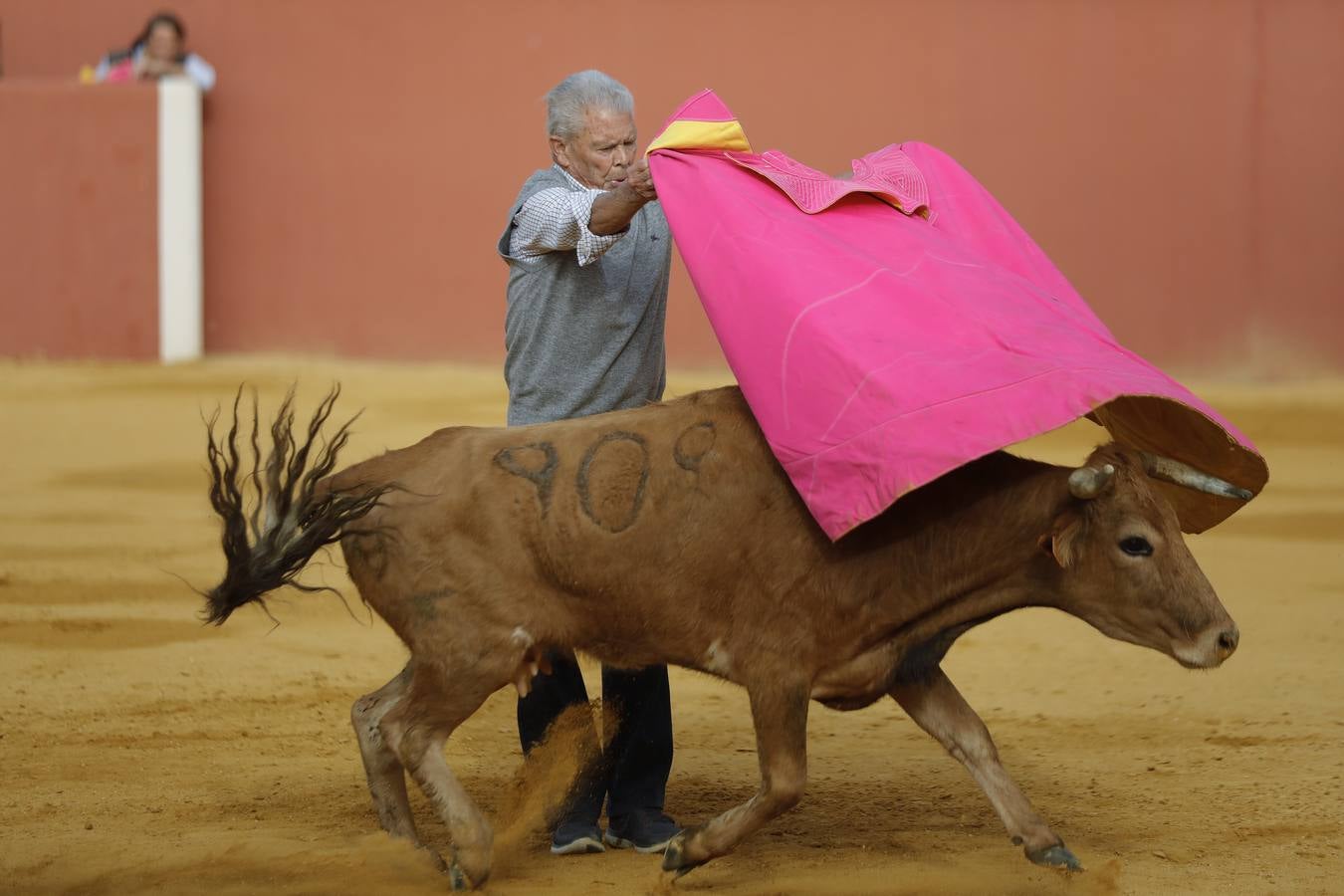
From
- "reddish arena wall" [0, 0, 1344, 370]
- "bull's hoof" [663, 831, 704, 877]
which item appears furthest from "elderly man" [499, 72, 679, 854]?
"reddish arena wall" [0, 0, 1344, 370]

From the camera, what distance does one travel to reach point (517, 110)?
1312 centimetres

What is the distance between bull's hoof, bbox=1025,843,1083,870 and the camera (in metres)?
4.24

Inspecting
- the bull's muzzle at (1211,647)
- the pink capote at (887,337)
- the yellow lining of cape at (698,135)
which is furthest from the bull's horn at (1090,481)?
the yellow lining of cape at (698,135)

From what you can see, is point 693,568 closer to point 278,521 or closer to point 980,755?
point 980,755

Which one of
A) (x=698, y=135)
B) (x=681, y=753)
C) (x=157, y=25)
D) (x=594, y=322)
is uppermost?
(x=157, y=25)

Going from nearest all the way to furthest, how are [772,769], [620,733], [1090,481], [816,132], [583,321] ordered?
1. [1090,481]
2. [772,769]
3. [583,321]
4. [620,733]
5. [816,132]

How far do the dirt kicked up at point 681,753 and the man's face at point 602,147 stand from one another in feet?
3.71

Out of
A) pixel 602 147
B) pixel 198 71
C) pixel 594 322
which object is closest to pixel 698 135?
pixel 602 147

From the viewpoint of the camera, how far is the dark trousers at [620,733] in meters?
4.63

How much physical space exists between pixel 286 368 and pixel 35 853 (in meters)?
8.83

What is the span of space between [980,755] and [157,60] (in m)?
10.1

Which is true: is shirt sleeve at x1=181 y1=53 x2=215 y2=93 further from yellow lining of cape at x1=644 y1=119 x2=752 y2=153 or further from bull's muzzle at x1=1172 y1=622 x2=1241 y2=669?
bull's muzzle at x1=1172 y1=622 x2=1241 y2=669

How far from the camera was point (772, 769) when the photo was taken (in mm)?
4082

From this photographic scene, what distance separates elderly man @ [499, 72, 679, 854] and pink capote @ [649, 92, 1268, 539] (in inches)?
9.0
